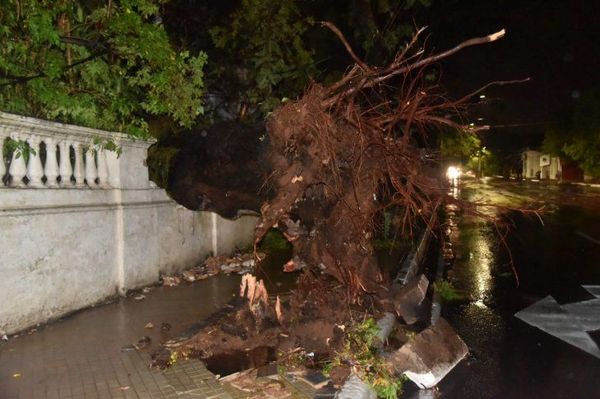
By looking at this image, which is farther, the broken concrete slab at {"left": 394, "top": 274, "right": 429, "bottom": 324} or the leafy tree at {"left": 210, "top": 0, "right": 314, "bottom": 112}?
the leafy tree at {"left": 210, "top": 0, "right": 314, "bottom": 112}

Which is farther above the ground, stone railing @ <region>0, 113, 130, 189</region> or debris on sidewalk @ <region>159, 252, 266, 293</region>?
stone railing @ <region>0, 113, 130, 189</region>

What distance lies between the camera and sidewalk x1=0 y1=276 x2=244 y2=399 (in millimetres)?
4676

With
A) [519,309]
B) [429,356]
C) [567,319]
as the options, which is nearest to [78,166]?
[429,356]

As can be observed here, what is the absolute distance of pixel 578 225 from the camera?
17547 mm

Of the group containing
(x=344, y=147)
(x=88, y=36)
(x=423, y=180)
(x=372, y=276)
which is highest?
(x=88, y=36)

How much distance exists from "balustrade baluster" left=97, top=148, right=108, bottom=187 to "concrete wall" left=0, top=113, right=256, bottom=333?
146 mm

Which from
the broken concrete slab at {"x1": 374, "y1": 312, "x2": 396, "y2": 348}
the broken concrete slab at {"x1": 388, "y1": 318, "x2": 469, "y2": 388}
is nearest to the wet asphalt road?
the broken concrete slab at {"x1": 388, "y1": 318, "x2": 469, "y2": 388}

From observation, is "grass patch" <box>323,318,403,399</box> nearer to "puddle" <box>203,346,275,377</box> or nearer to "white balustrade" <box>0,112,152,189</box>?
"puddle" <box>203,346,275,377</box>

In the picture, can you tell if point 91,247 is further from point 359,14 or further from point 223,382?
point 359,14

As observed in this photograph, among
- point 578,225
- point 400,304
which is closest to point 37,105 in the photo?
point 400,304

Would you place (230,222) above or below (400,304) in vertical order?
above

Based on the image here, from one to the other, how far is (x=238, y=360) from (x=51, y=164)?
358cm

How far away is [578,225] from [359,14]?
37.8 ft

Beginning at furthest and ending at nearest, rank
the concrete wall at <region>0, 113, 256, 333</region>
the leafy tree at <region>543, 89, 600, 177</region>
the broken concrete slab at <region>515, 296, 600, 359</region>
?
1. the leafy tree at <region>543, 89, 600, 177</region>
2. the broken concrete slab at <region>515, 296, 600, 359</region>
3. the concrete wall at <region>0, 113, 256, 333</region>
